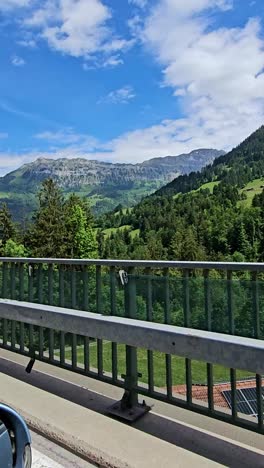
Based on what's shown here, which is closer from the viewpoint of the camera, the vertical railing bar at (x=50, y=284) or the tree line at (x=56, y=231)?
the vertical railing bar at (x=50, y=284)

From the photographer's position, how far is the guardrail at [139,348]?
3.37 m

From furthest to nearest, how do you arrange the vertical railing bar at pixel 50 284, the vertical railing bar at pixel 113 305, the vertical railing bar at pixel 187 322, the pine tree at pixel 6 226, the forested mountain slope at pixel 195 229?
the forested mountain slope at pixel 195 229, the pine tree at pixel 6 226, the vertical railing bar at pixel 50 284, the vertical railing bar at pixel 113 305, the vertical railing bar at pixel 187 322

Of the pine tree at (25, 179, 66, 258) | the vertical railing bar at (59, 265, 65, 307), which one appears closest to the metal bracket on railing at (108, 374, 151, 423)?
the vertical railing bar at (59, 265, 65, 307)

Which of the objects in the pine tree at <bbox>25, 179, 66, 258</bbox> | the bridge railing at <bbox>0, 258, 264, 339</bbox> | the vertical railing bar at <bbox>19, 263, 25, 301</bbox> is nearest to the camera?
the bridge railing at <bbox>0, 258, 264, 339</bbox>

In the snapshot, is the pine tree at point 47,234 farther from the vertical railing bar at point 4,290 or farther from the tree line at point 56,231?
the vertical railing bar at point 4,290

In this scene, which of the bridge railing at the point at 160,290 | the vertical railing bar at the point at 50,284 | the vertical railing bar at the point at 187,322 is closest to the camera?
the bridge railing at the point at 160,290

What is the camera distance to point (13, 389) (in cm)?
495

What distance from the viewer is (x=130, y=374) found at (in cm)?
425

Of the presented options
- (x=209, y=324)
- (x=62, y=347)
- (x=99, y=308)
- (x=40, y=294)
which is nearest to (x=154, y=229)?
(x=40, y=294)

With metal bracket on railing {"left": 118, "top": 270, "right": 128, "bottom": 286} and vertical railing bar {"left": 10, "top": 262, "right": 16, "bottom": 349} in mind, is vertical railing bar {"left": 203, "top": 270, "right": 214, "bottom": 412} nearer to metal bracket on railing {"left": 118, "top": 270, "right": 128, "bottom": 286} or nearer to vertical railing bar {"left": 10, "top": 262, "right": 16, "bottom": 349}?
metal bracket on railing {"left": 118, "top": 270, "right": 128, "bottom": 286}

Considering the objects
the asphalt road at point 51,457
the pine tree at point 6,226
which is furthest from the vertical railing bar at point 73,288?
the pine tree at point 6,226

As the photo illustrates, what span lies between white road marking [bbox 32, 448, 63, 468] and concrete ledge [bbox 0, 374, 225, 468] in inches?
8.6

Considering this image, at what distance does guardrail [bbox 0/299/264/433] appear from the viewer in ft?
11.1

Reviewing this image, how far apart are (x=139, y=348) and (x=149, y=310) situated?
0.34 meters
